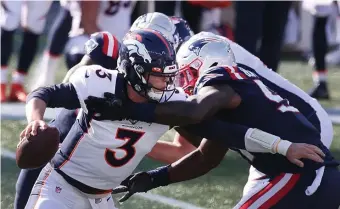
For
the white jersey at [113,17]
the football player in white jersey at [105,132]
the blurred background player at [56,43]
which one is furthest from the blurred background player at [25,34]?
the football player in white jersey at [105,132]

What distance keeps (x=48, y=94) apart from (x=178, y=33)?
1.37 meters

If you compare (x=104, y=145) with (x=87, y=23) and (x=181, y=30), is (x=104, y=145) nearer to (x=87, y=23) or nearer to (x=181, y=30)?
(x=181, y=30)

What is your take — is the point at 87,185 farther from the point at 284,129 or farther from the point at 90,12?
the point at 90,12

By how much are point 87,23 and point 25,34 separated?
5.33ft

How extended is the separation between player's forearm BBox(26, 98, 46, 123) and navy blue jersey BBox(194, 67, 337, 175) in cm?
61

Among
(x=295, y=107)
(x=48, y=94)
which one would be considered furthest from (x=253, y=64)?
(x=48, y=94)

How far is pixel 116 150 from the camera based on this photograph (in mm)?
3303

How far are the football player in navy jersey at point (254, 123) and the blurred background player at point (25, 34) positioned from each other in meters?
3.91

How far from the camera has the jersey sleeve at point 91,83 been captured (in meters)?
3.18

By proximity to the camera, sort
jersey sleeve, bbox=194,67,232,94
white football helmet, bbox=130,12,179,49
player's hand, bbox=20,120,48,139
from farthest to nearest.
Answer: white football helmet, bbox=130,12,179,49 < jersey sleeve, bbox=194,67,232,94 < player's hand, bbox=20,120,48,139

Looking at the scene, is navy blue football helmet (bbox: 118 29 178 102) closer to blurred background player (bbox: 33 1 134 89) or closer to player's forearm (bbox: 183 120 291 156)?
player's forearm (bbox: 183 120 291 156)

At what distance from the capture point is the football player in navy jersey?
3168 millimetres

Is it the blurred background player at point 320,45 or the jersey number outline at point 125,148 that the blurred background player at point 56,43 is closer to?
the blurred background player at point 320,45

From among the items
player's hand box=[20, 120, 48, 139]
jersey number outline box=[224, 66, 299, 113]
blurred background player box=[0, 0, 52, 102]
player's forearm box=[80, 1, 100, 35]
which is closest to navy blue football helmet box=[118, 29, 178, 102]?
jersey number outline box=[224, 66, 299, 113]
